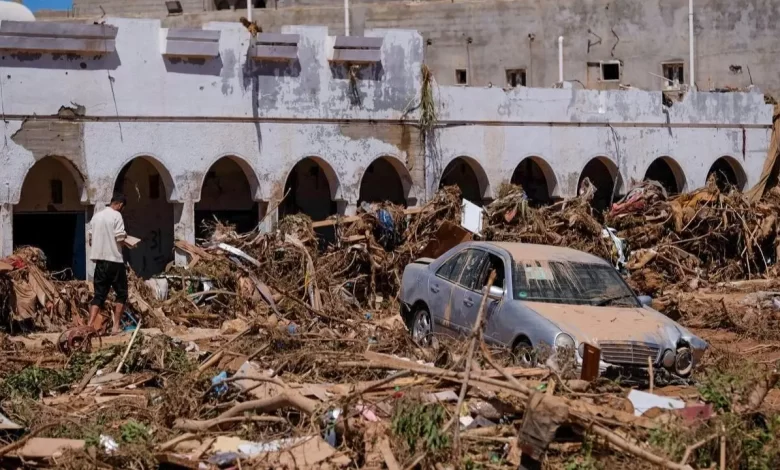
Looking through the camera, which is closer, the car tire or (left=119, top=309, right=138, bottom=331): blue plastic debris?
the car tire

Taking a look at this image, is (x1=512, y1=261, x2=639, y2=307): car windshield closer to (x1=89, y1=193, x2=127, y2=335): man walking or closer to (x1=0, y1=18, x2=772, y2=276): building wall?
(x1=89, y1=193, x2=127, y2=335): man walking

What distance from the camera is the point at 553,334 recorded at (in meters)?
11.1

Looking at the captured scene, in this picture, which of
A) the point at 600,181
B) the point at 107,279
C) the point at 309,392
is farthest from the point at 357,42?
the point at 309,392

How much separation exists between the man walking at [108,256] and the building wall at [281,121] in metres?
4.87

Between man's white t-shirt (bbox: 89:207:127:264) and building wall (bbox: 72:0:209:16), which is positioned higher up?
building wall (bbox: 72:0:209:16)

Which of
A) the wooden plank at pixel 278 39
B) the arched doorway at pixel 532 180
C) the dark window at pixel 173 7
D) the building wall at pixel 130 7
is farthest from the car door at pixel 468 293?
the building wall at pixel 130 7

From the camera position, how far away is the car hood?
11.1m

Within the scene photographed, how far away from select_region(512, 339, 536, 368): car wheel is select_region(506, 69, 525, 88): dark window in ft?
75.7

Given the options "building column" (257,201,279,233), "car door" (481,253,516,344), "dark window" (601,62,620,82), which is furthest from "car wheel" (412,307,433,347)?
"dark window" (601,62,620,82)

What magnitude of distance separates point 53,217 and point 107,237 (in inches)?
309

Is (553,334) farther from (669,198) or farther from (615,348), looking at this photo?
(669,198)

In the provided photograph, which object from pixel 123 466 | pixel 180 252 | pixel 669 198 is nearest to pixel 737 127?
pixel 669 198

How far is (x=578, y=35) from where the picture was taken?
33.8 metres

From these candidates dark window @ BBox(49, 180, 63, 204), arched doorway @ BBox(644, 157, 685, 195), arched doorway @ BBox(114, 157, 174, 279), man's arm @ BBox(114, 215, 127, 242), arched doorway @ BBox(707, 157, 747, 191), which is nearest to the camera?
man's arm @ BBox(114, 215, 127, 242)
